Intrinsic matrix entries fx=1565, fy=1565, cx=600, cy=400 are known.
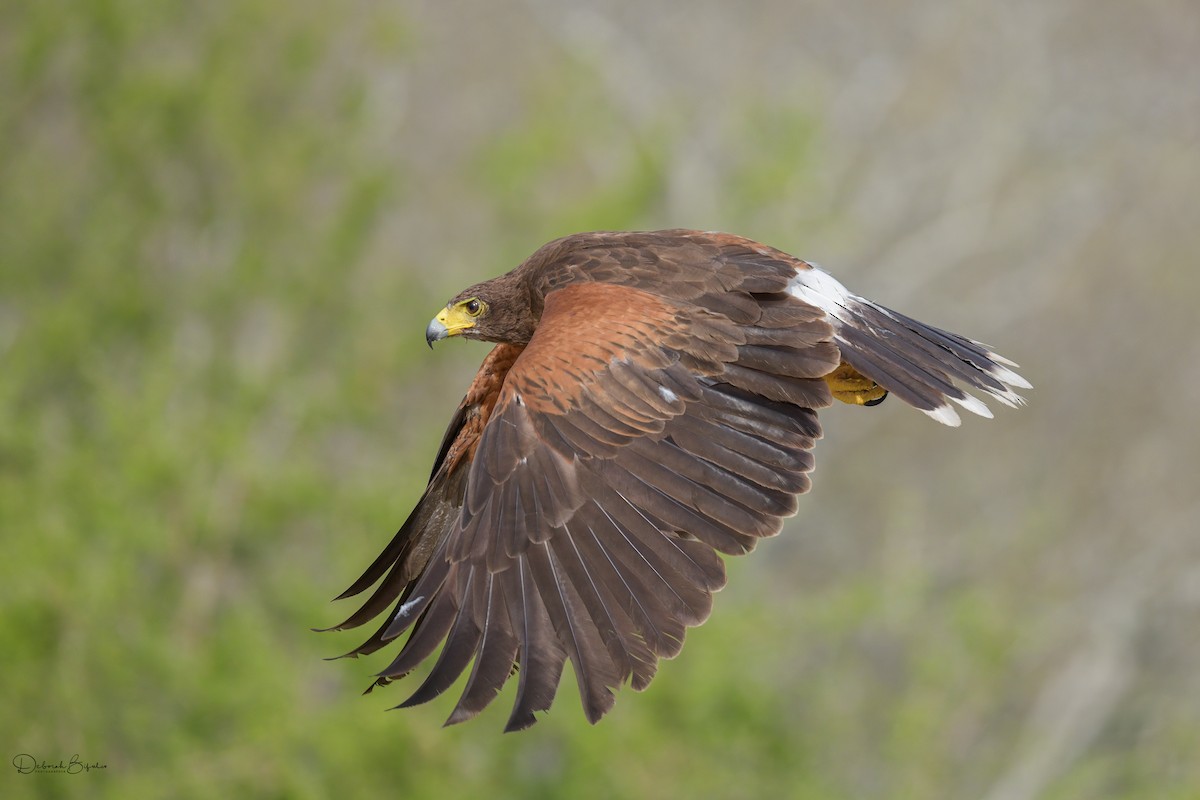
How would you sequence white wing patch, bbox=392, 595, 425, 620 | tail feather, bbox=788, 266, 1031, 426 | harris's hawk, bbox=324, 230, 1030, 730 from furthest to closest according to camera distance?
1. tail feather, bbox=788, 266, 1031, 426
2. white wing patch, bbox=392, 595, 425, 620
3. harris's hawk, bbox=324, 230, 1030, 730

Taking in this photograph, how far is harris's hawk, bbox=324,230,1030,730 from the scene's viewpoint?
5.43 metres

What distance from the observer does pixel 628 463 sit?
18.9 feet

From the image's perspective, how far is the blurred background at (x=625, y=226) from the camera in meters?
19.4

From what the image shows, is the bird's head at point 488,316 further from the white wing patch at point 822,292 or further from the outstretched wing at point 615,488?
the white wing patch at point 822,292

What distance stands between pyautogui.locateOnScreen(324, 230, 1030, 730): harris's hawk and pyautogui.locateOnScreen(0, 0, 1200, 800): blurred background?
1258cm

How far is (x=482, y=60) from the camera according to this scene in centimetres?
3103

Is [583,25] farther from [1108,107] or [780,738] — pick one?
[780,738]

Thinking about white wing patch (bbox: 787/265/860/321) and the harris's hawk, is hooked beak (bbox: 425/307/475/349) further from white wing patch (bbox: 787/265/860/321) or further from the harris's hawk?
white wing patch (bbox: 787/265/860/321)

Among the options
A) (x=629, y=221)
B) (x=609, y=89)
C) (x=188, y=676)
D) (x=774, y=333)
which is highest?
(x=609, y=89)

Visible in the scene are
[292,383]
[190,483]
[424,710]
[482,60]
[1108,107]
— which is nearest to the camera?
[424,710]

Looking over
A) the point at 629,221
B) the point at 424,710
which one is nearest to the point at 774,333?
the point at 424,710

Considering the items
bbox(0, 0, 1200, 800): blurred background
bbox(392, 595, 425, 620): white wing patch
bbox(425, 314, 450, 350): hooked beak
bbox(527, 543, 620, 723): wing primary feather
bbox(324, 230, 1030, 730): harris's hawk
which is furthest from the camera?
bbox(0, 0, 1200, 800): blurred background

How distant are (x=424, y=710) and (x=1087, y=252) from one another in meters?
16.6
